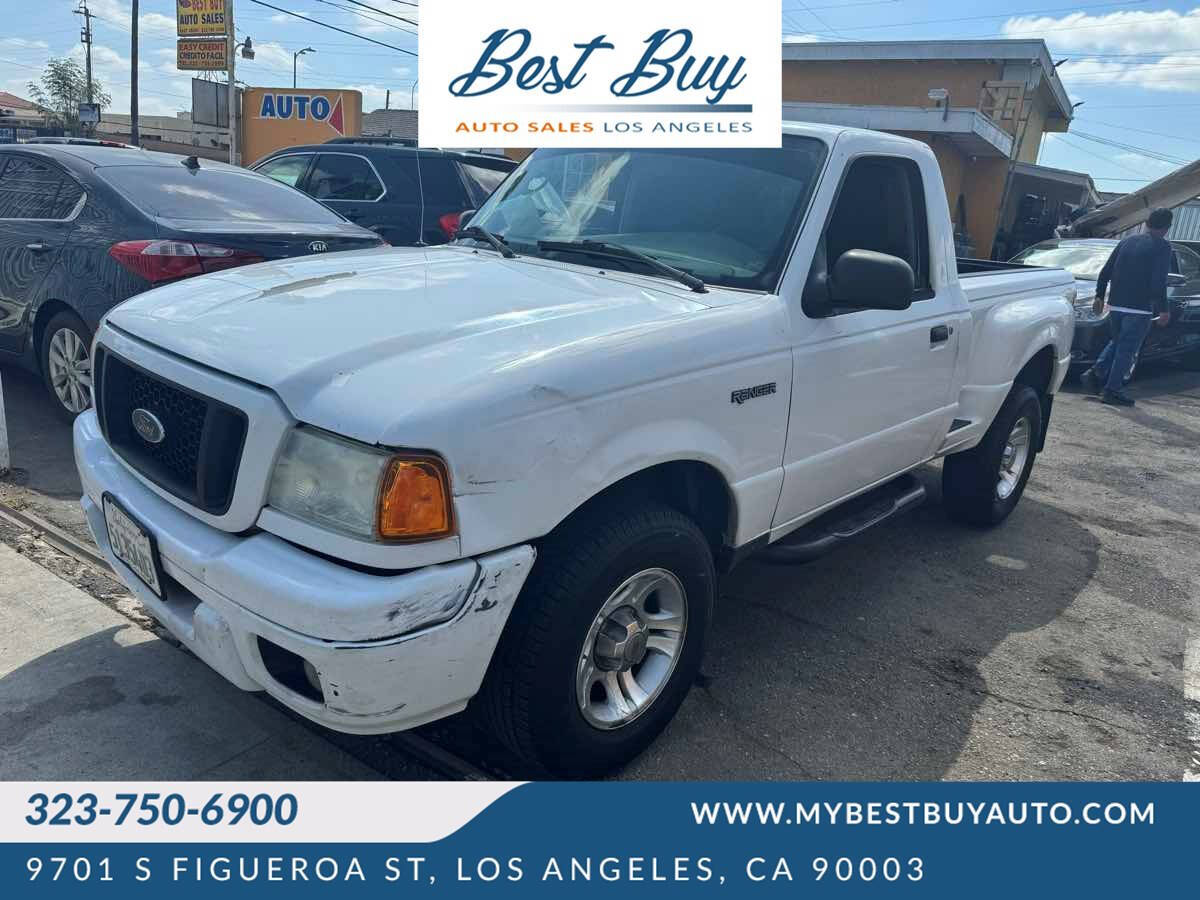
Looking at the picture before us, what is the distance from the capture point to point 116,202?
511cm

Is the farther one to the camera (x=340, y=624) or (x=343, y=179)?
(x=343, y=179)

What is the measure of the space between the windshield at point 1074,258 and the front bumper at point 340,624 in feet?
34.5

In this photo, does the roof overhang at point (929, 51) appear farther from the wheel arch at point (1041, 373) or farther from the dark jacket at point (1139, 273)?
the wheel arch at point (1041, 373)

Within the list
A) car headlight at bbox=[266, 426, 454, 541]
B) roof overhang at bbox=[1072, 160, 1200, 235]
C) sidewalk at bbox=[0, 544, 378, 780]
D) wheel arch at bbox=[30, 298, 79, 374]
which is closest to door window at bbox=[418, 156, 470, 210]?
wheel arch at bbox=[30, 298, 79, 374]

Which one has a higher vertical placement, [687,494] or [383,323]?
[383,323]

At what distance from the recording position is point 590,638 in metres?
2.56

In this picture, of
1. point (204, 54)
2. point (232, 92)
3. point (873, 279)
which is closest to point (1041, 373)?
point (873, 279)

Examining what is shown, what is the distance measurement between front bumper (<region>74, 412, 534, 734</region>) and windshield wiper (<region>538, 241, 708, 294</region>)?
47.7 inches

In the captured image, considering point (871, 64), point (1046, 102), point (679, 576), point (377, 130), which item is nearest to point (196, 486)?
point (679, 576)

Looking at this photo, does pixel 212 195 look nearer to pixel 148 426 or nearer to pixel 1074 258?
pixel 148 426

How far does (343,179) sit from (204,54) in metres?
22.8

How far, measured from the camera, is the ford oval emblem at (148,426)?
2.59m

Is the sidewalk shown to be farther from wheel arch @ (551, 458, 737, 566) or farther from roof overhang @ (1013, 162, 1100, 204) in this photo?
roof overhang @ (1013, 162, 1100, 204)

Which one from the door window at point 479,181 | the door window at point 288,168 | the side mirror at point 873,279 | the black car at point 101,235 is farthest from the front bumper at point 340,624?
the door window at point 288,168
